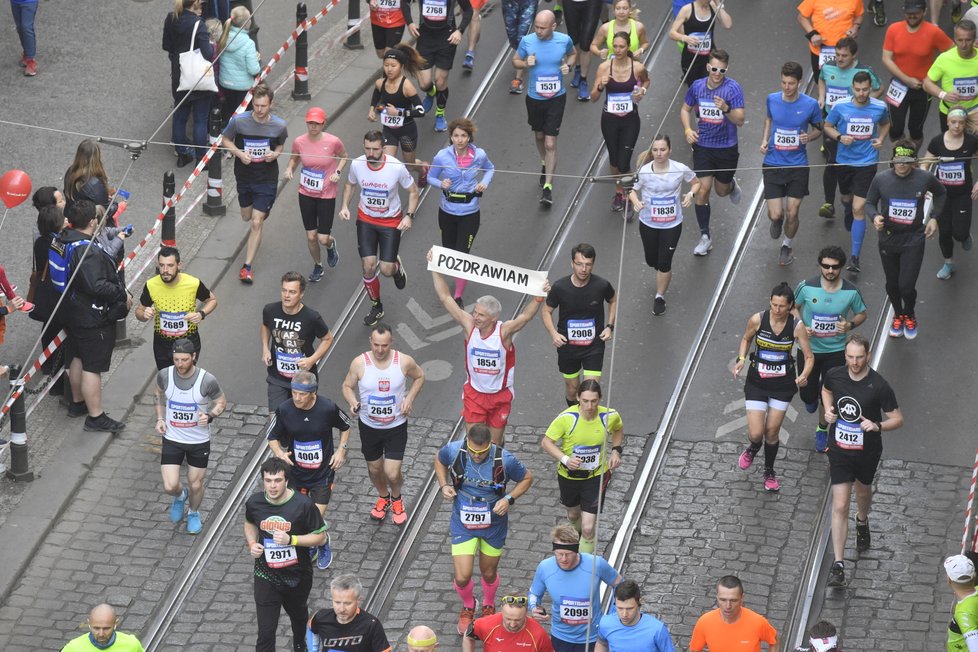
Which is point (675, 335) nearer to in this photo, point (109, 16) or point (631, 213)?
point (631, 213)

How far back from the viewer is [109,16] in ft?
75.3

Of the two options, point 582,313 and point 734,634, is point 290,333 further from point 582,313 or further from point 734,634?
point 734,634

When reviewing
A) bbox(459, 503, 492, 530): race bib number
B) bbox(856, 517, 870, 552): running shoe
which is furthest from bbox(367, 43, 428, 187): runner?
bbox(856, 517, 870, 552): running shoe

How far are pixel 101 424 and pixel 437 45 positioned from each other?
244 inches

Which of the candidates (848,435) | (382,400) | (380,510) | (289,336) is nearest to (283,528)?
(382,400)

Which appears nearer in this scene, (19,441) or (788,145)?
(19,441)

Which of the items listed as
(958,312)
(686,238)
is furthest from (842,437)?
(686,238)

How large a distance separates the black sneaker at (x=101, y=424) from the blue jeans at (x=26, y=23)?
6397mm

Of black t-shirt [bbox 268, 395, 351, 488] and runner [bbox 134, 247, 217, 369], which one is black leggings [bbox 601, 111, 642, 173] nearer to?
runner [bbox 134, 247, 217, 369]

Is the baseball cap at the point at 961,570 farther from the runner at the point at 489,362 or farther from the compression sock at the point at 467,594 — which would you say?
the runner at the point at 489,362

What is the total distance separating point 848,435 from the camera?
45.0 feet

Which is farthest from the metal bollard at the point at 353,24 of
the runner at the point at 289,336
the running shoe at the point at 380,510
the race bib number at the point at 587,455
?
the race bib number at the point at 587,455

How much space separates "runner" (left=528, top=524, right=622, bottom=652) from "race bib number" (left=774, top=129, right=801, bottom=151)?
6.32 meters

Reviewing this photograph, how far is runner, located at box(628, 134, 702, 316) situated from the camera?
1656 cm
